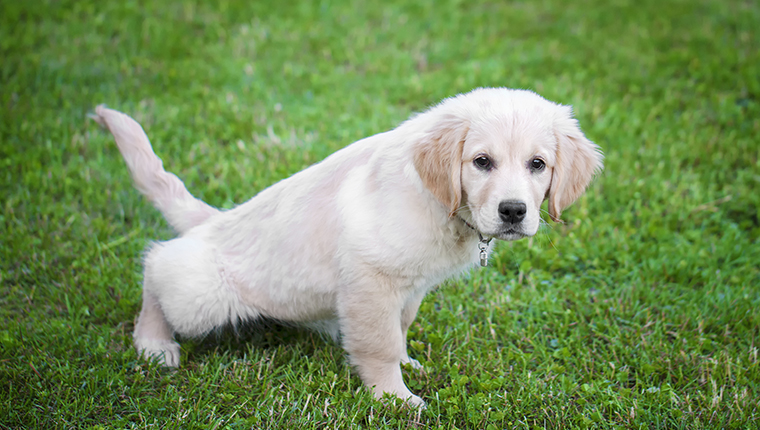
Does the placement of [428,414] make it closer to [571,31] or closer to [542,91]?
[542,91]

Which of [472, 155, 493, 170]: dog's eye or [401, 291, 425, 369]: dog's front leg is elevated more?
[472, 155, 493, 170]: dog's eye

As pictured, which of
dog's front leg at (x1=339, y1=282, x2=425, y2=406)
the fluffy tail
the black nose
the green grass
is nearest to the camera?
the black nose

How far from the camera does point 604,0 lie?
791cm

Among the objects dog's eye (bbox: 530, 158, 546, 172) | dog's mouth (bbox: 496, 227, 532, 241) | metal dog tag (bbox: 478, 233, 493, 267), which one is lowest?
metal dog tag (bbox: 478, 233, 493, 267)

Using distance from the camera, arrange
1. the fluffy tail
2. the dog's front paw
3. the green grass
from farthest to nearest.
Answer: the fluffy tail
the dog's front paw
the green grass

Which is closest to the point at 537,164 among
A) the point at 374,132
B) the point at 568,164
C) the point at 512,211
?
the point at 568,164

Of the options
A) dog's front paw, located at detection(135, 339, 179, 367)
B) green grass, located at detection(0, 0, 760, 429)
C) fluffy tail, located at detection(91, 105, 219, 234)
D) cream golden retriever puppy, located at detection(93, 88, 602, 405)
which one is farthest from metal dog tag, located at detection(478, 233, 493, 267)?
dog's front paw, located at detection(135, 339, 179, 367)

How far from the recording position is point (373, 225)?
245 centimetres

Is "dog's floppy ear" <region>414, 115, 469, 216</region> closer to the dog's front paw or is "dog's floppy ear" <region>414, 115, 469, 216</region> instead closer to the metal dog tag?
the metal dog tag

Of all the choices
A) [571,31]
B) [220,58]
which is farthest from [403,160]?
[571,31]

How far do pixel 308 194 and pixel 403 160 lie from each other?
53cm

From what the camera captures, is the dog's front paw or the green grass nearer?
the green grass

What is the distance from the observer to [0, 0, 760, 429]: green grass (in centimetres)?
269

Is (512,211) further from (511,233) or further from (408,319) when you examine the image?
(408,319)
